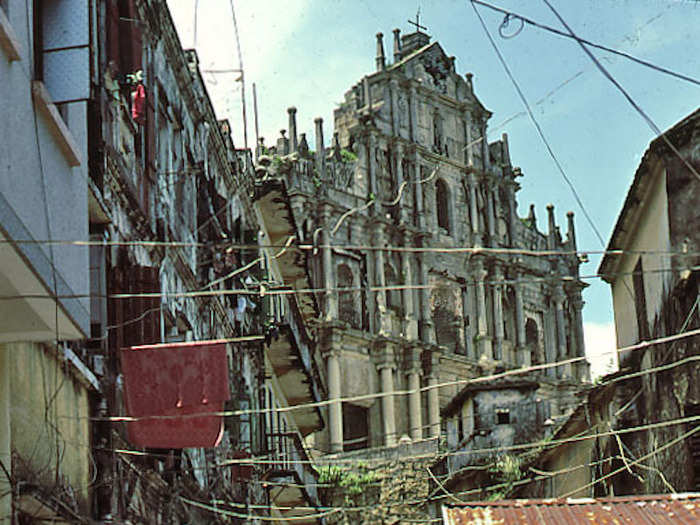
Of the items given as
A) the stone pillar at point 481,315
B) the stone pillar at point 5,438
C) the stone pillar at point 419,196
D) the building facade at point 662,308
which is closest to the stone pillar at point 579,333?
the stone pillar at point 481,315

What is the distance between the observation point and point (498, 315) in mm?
44875

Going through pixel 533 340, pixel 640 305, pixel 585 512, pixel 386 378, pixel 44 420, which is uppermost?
pixel 533 340

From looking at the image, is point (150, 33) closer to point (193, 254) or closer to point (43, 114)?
point (193, 254)

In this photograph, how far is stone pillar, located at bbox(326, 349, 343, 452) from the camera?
37.8 m

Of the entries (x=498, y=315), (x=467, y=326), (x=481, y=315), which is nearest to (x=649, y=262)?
(x=481, y=315)

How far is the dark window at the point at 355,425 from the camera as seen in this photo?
39.7 metres

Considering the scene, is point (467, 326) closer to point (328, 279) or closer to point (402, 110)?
point (402, 110)

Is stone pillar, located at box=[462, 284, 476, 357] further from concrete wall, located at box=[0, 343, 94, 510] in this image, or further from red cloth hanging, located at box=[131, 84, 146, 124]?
concrete wall, located at box=[0, 343, 94, 510]

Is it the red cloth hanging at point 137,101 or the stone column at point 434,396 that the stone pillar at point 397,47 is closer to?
the stone column at point 434,396

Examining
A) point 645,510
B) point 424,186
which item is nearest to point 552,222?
point 424,186

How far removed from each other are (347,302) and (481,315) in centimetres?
592

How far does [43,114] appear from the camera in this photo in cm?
1030

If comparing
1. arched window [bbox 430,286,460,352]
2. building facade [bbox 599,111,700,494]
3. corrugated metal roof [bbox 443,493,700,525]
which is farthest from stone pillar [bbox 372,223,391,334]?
corrugated metal roof [bbox 443,493,700,525]

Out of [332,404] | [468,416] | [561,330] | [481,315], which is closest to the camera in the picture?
[468,416]
